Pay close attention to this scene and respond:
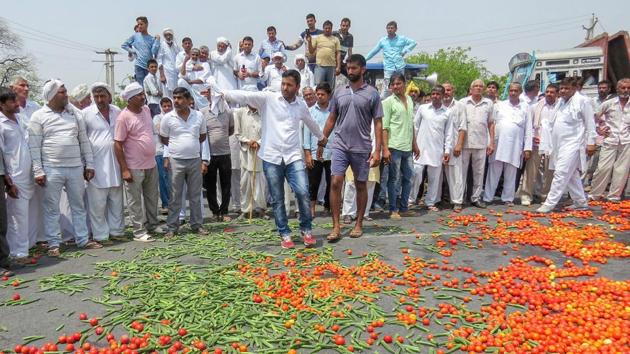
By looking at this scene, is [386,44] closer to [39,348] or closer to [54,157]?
[54,157]

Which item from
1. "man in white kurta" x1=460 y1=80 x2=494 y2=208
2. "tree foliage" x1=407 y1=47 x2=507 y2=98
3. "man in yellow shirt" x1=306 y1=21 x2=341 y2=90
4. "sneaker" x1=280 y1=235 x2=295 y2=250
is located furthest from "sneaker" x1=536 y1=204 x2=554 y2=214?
"tree foliage" x1=407 y1=47 x2=507 y2=98

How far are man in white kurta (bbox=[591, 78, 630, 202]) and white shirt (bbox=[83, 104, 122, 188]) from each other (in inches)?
356

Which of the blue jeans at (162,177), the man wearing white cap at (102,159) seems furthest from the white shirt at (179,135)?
the blue jeans at (162,177)

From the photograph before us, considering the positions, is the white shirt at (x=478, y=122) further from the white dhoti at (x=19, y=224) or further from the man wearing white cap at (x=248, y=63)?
the white dhoti at (x=19, y=224)

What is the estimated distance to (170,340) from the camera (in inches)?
143

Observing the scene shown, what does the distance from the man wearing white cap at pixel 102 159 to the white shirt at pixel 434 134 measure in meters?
5.29

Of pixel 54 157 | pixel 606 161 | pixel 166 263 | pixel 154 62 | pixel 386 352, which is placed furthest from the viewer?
pixel 154 62

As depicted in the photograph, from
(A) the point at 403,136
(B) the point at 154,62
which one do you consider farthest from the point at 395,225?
(B) the point at 154,62

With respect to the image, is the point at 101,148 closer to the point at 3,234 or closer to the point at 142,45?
the point at 3,234

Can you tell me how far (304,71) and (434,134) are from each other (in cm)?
452

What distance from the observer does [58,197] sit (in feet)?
19.7

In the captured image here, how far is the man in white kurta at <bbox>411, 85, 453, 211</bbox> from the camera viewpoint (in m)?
8.09

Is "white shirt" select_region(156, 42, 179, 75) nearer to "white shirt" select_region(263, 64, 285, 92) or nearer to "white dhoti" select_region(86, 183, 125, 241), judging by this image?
"white shirt" select_region(263, 64, 285, 92)

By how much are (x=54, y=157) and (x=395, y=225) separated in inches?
202
